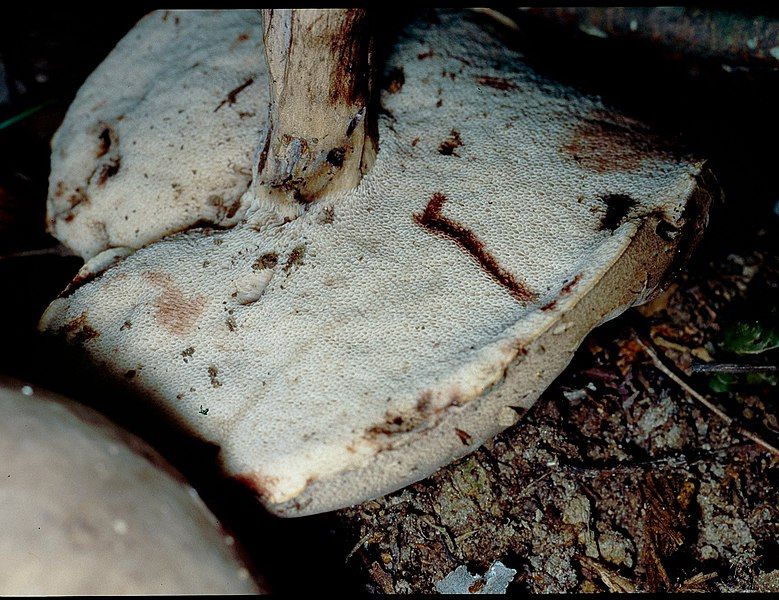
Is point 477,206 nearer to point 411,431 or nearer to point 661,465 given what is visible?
point 411,431

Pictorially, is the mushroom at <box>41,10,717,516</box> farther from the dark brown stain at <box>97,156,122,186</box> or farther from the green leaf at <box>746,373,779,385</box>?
the green leaf at <box>746,373,779,385</box>

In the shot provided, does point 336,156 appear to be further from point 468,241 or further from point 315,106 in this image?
point 468,241

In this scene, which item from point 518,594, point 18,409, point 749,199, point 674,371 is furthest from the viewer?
point 749,199

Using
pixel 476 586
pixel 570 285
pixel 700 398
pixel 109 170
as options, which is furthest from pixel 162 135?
pixel 700 398

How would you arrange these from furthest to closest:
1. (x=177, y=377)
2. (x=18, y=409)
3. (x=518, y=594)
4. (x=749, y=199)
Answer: (x=749, y=199), (x=518, y=594), (x=177, y=377), (x=18, y=409)

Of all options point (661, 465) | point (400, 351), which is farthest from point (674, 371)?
point (400, 351)

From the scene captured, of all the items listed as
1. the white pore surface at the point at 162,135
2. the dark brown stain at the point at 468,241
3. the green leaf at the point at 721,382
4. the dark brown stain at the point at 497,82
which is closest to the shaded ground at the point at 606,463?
the green leaf at the point at 721,382

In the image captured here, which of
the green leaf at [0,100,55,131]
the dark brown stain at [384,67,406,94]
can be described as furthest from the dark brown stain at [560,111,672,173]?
the green leaf at [0,100,55,131]
